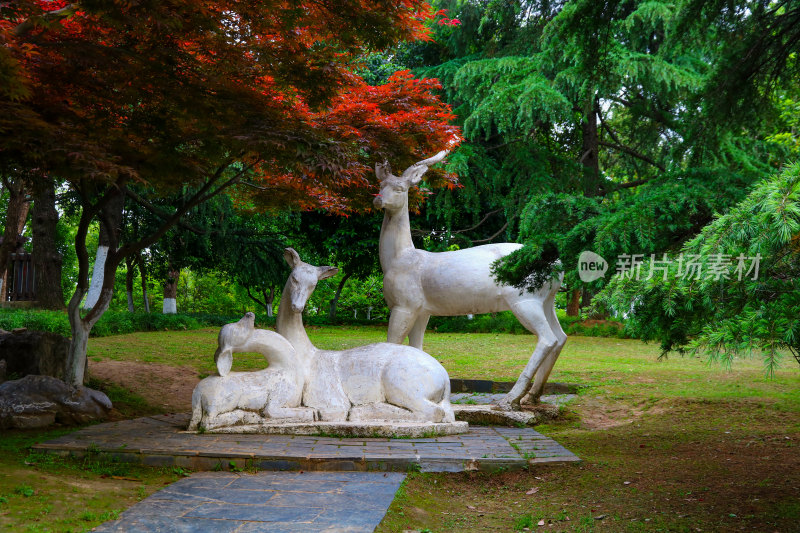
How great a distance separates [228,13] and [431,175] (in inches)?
132

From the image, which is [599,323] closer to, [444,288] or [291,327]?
[444,288]

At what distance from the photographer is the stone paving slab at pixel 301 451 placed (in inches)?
201

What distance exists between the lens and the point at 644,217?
15.4 feet

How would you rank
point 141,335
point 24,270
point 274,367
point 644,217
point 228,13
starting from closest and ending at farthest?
point 644,217 < point 274,367 < point 228,13 < point 141,335 < point 24,270

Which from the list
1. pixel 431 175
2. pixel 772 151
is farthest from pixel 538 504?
pixel 772 151

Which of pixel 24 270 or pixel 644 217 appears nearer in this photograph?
pixel 644 217

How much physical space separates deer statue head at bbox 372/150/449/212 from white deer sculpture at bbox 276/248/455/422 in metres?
1.15

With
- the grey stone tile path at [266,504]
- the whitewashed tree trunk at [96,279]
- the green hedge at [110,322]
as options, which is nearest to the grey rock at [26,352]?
the green hedge at [110,322]

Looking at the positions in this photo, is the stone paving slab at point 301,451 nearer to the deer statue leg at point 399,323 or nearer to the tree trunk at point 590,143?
the deer statue leg at point 399,323

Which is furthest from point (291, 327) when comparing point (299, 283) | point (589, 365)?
point (589, 365)

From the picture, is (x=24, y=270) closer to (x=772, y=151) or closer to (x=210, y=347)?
(x=210, y=347)

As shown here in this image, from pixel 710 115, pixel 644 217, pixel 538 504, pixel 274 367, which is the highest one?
pixel 710 115

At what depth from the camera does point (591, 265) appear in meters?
4.79

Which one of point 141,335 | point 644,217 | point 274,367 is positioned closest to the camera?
point 644,217
